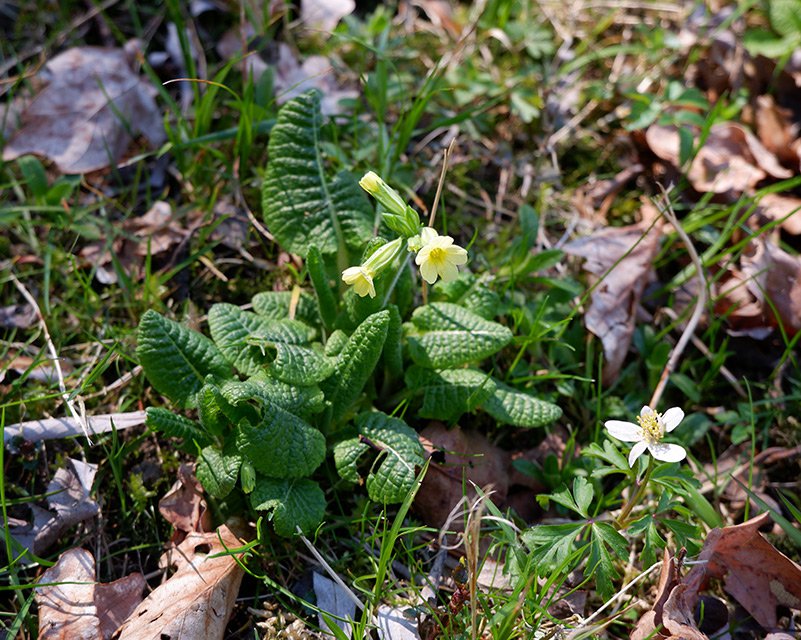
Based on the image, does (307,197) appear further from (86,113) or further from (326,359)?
(86,113)

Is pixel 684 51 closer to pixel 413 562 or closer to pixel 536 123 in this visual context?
pixel 536 123

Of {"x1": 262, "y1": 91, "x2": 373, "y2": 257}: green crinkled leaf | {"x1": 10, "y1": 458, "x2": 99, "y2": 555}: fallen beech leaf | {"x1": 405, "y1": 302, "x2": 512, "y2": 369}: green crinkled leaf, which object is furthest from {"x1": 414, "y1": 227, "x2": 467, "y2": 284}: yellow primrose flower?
{"x1": 10, "y1": 458, "x2": 99, "y2": 555}: fallen beech leaf

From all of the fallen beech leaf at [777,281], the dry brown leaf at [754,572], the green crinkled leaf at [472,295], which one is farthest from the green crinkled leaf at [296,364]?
Result: the fallen beech leaf at [777,281]

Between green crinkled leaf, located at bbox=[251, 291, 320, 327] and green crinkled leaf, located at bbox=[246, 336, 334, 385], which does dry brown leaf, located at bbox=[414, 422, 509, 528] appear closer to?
green crinkled leaf, located at bbox=[246, 336, 334, 385]

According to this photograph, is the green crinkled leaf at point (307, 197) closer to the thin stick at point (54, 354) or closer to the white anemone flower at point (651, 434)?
the thin stick at point (54, 354)

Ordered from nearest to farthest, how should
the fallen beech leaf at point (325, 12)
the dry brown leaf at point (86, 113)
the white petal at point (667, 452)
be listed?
the white petal at point (667, 452) → the dry brown leaf at point (86, 113) → the fallen beech leaf at point (325, 12)
